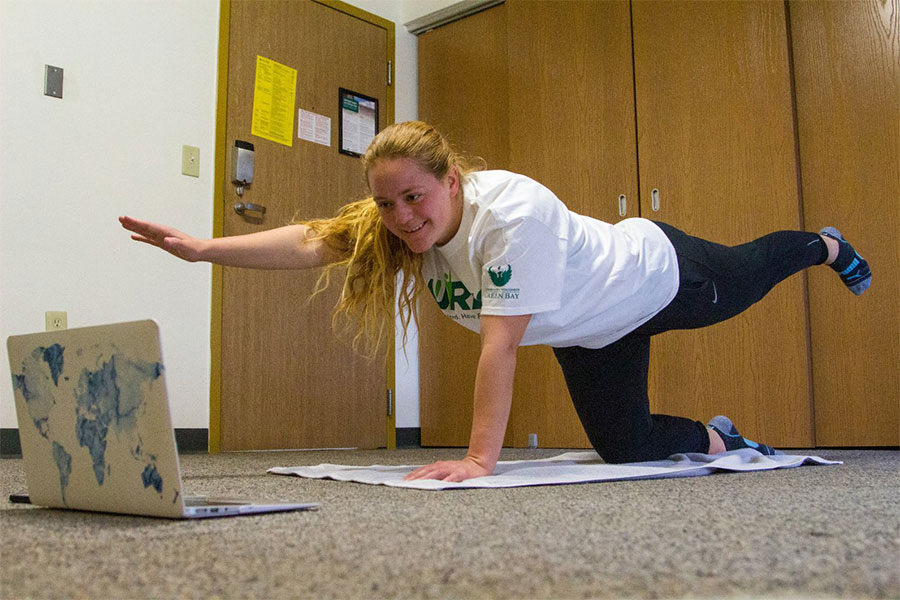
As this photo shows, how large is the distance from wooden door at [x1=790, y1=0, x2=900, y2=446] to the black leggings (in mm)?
896

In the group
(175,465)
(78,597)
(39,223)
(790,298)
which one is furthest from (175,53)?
(78,597)

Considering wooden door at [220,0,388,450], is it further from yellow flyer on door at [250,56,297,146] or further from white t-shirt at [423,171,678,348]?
white t-shirt at [423,171,678,348]

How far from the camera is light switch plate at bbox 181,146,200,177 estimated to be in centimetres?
317

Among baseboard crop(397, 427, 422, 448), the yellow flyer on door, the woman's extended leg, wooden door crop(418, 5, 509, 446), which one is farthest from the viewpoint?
baseboard crop(397, 427, 422, 448)

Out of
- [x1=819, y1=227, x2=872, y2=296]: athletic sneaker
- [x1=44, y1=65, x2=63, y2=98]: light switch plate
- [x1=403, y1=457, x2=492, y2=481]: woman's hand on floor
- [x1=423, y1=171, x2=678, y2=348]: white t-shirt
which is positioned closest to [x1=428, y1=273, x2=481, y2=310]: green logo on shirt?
[x1=423, y1=171, x2=678, y2=348]: white t-shirt

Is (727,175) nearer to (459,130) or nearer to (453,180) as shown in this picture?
(459,130)

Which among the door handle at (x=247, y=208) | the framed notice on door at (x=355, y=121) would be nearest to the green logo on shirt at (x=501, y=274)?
the door handle at (x=247, y=208)

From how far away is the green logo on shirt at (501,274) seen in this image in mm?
1519

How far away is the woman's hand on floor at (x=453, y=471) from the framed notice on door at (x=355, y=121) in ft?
7.88

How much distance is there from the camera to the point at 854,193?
9.03 ft

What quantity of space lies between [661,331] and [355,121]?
2241 millimetres

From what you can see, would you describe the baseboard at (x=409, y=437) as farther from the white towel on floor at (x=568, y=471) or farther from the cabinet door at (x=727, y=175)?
the white towel on floor at (x=568, y=471)

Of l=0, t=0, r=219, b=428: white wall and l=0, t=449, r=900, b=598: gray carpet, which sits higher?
l=0, t=0, r=219, b=428: white wall

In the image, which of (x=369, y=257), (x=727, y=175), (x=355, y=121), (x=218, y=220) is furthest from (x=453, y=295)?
(x=355, y=121)
